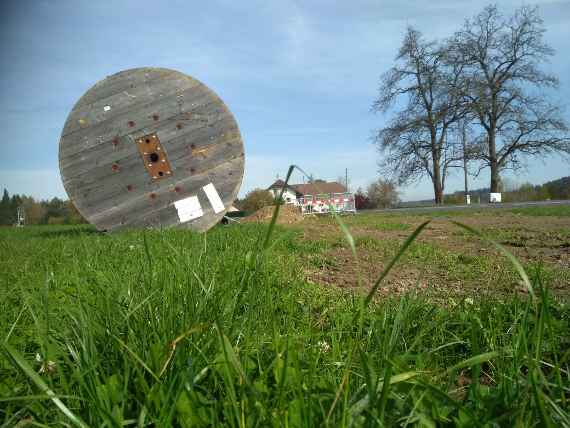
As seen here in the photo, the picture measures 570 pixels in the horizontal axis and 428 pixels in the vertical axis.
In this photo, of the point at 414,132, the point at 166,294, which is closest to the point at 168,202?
the point at 166,294

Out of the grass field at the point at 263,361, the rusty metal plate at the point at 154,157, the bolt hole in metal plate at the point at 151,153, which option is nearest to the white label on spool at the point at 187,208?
the bolt hole in metal plate at the point at 151,153

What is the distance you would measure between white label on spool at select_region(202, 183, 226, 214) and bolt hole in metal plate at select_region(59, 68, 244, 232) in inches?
0.6

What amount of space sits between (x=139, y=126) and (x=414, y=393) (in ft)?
20.5

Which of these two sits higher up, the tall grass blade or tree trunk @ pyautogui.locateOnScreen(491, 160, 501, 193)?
tree trunk @ pyautogui.locateOnScreen(491, 160, 501, 193)

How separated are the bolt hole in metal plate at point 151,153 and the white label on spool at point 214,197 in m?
0.02

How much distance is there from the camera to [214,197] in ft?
21.1

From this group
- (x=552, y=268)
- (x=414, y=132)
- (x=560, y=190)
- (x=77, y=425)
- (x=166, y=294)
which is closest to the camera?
(x=77, y=425)

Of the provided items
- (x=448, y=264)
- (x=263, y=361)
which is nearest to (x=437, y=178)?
(x=448, y=264)

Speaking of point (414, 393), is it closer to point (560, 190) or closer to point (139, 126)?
point (139, 126)

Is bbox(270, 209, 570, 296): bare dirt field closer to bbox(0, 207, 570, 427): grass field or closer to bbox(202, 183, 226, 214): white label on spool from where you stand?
bbox(0, 207, 570, 427): grass field

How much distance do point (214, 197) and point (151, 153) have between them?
1194 millimetres

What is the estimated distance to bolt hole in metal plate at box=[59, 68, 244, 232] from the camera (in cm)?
615

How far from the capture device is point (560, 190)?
2995 cm

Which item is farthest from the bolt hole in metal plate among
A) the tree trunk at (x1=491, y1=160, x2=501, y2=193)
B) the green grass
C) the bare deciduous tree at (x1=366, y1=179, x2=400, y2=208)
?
the bare deciduous tree at (x1=366, y1=179, x2=400, y2=208)
